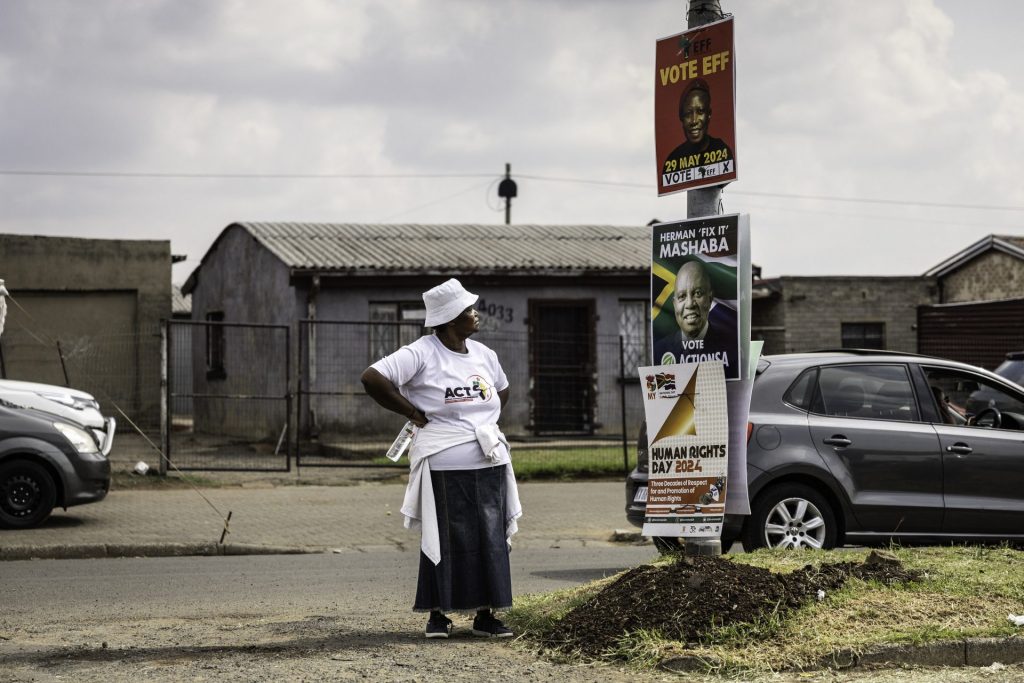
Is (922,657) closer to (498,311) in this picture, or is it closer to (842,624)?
(842,624)

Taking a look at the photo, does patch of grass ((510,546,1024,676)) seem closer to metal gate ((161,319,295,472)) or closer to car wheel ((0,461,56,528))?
car wheel ((0,461,56,528))

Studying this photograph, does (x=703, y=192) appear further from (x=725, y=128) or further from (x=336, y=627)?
(x=336, y=627)

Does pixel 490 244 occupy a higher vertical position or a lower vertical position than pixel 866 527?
higher

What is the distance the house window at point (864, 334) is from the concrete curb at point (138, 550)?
2246cm

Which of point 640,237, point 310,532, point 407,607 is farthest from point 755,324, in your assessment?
point 407,607

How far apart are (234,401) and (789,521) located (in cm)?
1657

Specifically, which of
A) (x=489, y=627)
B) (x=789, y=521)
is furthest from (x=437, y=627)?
(x=789, y=521)

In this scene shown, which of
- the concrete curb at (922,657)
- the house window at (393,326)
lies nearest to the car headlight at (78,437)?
the house window at (393,326)

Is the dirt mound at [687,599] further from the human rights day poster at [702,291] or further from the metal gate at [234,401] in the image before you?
the metal gate at [234,401]

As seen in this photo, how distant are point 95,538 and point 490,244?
612 inches

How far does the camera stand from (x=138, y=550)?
471 inches

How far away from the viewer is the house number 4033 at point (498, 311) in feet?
78.7

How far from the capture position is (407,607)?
337 inches

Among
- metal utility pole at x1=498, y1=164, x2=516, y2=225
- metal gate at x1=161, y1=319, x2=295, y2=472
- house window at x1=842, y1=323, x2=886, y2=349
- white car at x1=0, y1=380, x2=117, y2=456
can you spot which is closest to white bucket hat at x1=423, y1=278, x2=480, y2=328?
white car at x1=0, y1=380, x2=117, y2=456
